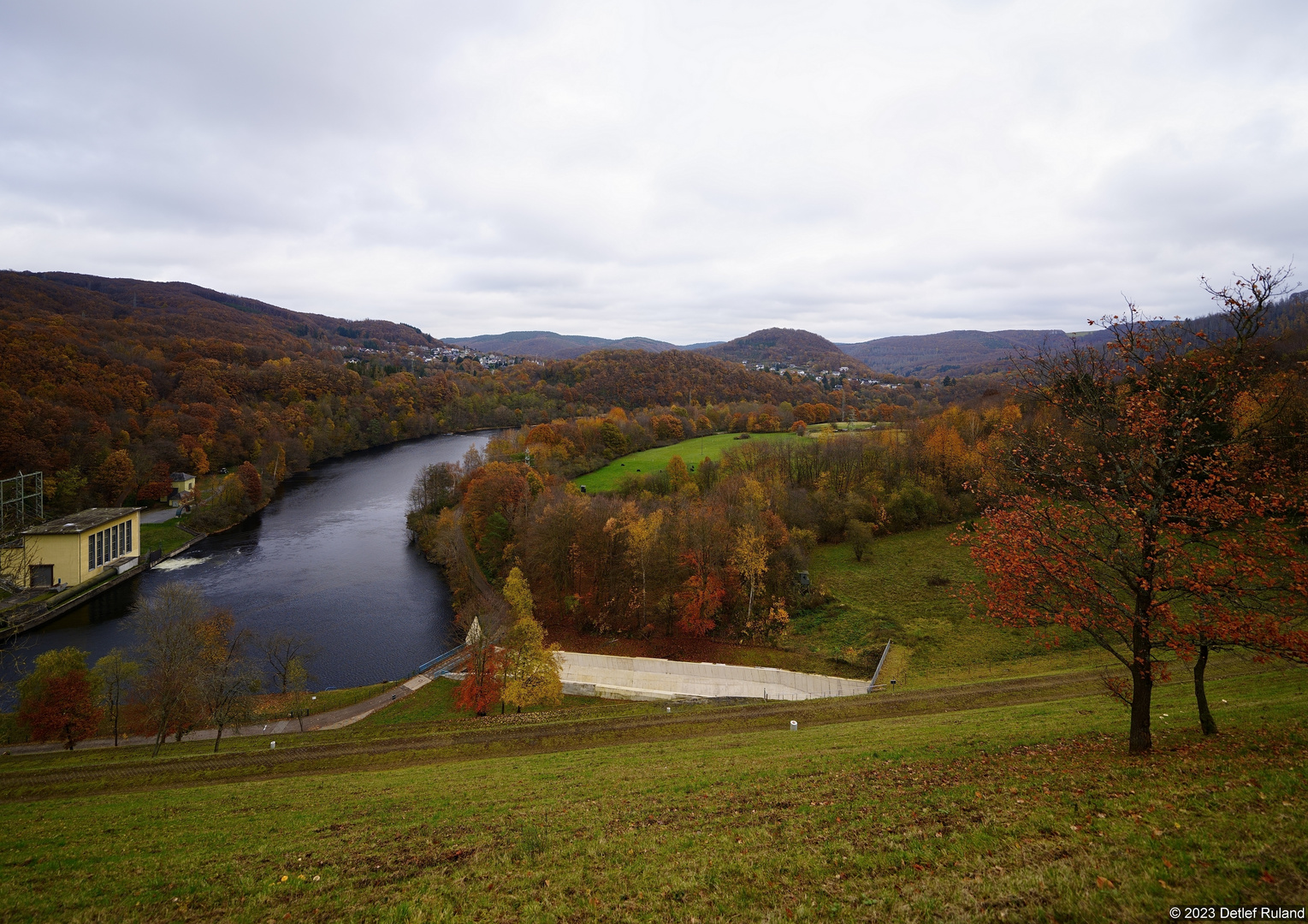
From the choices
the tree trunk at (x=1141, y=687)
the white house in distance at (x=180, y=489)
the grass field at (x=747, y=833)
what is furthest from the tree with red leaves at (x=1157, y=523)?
the white house in distance at (x=180, y=489)

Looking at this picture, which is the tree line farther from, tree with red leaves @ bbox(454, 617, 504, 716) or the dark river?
tree with red leaves @ bbox(454, 617, 504, 716)

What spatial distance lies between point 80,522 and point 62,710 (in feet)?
102

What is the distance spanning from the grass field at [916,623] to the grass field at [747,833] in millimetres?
10164

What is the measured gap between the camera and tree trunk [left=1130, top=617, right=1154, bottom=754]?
9.34 meters

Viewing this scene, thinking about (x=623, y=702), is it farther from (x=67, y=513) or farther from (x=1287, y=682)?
(x=67, y=513)

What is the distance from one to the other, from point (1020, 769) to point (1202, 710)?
3760 mm

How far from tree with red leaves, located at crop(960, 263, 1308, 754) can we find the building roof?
58878mm

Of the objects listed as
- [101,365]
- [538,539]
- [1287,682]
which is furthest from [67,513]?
[1287,682]

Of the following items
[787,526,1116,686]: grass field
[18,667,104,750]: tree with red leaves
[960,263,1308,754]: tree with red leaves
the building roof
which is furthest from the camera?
the building roof

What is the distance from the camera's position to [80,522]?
43688 mm

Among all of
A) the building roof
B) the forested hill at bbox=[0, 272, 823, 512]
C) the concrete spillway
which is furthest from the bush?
the building roof

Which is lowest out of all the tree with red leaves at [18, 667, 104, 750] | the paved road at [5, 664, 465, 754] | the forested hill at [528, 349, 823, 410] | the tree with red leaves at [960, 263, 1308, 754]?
the paved road at [5, 664, 465, 754]

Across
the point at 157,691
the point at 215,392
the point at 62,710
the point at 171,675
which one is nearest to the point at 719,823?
the point at 171,675

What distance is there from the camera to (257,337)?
146625 millimetres
